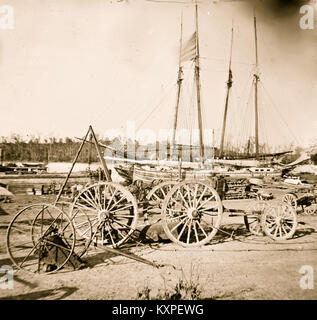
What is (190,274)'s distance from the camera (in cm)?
468

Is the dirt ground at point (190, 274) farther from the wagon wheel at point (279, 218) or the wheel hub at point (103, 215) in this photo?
the wheel hub at point (103, 215)

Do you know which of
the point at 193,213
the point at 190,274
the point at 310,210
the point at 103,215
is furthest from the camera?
the point at 310,210

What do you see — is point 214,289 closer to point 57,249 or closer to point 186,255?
point 186,255

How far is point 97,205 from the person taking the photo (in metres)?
5.77

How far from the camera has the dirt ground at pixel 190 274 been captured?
12.9 ft

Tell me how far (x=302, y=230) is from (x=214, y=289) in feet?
18.1

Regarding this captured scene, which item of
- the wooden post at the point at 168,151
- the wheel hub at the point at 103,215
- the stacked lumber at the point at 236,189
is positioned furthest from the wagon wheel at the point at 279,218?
the wooden post at the point at 168,151

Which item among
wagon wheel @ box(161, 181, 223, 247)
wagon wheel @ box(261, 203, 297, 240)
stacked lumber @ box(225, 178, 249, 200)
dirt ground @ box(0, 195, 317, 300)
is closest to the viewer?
dirt ground @ box(0, 195, 317, 300)

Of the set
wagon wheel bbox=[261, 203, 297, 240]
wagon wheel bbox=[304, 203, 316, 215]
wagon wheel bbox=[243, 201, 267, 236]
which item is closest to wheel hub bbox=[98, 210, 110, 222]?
wagon wheel bbox=[243, 201, 267, 236]

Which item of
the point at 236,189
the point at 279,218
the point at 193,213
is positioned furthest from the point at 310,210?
the point at 193,213

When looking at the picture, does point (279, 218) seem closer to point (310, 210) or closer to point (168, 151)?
point (310, 210)

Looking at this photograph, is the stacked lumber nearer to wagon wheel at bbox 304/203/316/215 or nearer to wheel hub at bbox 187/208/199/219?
wagon wheel at bbox 304/203/316/215

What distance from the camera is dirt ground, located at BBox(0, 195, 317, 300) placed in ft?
12.9

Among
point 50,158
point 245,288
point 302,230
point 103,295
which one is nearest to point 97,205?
point 103,295
